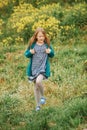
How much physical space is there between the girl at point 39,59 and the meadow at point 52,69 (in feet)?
1.28

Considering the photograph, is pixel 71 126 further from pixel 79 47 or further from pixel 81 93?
pixel 79 47

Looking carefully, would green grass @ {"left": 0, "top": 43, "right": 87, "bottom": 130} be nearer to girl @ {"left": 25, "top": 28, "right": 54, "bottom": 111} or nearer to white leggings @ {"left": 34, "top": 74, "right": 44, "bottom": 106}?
white leggings @ {"left": 34, "top": 74, "right": 44, "bottom": 106}

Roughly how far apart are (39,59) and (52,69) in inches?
123

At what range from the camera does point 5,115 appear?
24.2 feet

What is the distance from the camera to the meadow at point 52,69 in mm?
7098

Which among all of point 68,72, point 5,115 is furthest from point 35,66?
point 68,72

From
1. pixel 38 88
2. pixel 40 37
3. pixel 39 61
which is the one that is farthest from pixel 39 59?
pixel 38 88

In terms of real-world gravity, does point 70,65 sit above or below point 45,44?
below

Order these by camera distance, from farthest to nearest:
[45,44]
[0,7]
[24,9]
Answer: [0,7] → [24,9] → [45,44]

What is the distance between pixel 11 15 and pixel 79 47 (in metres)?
5.45

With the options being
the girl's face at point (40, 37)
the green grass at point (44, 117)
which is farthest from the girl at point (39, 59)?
the green grass at point (44, 117)

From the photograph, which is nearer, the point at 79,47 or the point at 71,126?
the point at 71,126

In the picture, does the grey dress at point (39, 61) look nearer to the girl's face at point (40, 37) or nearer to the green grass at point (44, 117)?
the girl's face at point (40, 37)

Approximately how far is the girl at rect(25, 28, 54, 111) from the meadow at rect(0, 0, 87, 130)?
15.3 inches
